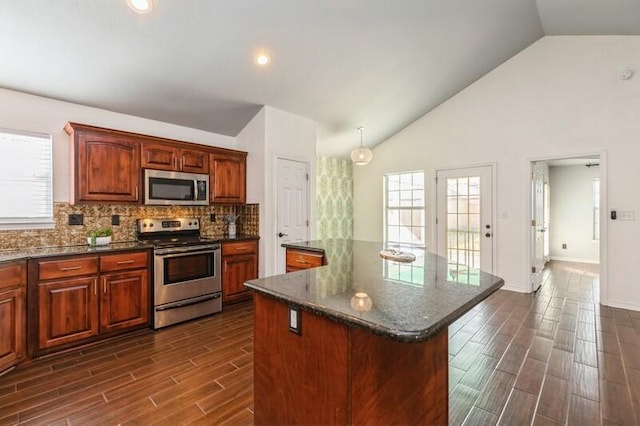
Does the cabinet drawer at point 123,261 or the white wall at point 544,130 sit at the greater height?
the white wall at point 544,130

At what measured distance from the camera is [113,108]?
3.47 meters

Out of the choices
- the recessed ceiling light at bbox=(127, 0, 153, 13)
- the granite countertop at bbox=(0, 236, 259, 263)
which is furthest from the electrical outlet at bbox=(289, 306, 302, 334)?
the recessed ceiling light at bbox=(127, 0, 153, 13)

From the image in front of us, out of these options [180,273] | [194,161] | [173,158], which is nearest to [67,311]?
[180,273]

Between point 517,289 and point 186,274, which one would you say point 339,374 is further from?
point 517,289

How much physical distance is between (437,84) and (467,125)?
3.00 feet

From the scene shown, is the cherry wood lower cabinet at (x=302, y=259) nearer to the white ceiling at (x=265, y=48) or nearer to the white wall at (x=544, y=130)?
the white ceiling at (x=265, y=48)

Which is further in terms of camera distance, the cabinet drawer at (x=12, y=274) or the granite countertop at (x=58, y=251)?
the granite countertop at (x=58, y=251)

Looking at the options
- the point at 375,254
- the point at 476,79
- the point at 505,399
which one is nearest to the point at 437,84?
the point at 476,79

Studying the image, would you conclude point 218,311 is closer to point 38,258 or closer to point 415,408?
point 38,258

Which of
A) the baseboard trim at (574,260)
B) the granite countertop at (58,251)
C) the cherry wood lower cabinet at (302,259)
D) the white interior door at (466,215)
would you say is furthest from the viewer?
the baseboard trim at (574,260)

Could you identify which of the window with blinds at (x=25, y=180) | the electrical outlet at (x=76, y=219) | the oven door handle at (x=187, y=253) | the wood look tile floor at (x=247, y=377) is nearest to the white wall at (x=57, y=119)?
the window with blinds at (x=25, y=180)

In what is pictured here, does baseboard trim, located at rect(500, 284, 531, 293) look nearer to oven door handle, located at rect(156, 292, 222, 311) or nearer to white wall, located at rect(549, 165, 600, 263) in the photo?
white wall, located at rect(549, 165, 600, 263)

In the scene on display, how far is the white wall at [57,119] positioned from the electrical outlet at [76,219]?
0.59ft

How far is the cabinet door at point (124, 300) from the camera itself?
2887 millimetres
